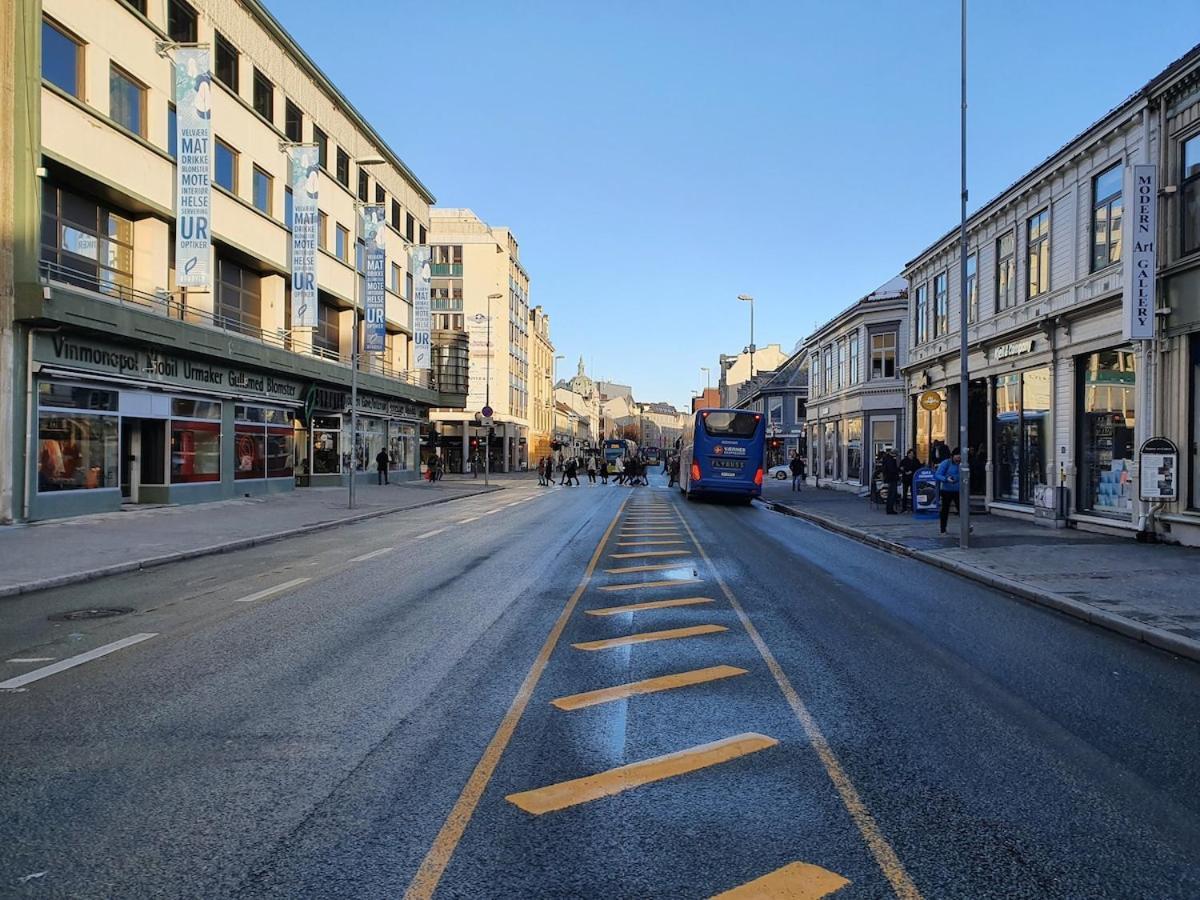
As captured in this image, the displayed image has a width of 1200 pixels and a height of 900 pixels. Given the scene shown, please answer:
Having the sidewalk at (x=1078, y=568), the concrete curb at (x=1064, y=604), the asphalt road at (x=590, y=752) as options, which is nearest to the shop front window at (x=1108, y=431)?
the sidewalk at (x=1078, y=568)

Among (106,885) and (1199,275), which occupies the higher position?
(1199,275)

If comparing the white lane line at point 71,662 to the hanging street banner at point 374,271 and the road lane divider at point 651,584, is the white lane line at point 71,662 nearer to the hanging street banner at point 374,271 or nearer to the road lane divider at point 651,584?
the road lane divider at point 651,584

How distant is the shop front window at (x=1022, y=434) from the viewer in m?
20.9

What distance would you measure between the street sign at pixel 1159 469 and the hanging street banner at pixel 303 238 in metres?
27.0

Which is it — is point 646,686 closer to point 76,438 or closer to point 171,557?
point 171,557

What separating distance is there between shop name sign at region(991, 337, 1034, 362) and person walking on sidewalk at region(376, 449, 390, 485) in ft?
91.2

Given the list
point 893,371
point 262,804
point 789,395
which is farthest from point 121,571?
point 789,395

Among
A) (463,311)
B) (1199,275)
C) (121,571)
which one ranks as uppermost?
(463,311)

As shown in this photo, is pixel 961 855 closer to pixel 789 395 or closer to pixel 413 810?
pixel 413 810

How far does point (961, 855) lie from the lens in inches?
145

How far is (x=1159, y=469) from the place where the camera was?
15320mm

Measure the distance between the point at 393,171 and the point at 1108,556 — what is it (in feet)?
132

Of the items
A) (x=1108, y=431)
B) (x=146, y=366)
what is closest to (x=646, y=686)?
(x=1108, y=431)

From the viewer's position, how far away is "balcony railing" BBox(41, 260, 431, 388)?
63.9 feet
